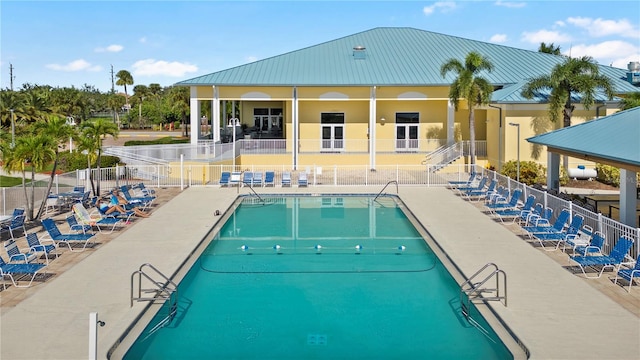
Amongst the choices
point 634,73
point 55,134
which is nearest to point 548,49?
point 634,73

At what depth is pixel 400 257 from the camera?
16.8 m

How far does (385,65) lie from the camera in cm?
3788

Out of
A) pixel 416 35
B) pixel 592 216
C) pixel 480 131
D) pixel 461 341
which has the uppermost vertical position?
pixel 416 35

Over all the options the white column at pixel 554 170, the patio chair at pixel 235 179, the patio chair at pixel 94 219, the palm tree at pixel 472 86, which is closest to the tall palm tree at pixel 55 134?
the patio chair at pixel 94 219

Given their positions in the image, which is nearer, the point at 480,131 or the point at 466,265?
the point at 466,265

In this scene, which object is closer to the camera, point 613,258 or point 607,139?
point 613,258

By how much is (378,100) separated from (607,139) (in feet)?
67.9

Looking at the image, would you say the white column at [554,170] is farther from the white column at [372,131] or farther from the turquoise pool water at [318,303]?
the white column at [372,131]

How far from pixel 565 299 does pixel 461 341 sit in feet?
8.12

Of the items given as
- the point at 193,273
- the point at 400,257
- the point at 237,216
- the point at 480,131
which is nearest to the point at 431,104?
the point at 480,131

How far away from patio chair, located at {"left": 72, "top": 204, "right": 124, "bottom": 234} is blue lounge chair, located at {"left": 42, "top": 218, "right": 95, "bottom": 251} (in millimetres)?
1146

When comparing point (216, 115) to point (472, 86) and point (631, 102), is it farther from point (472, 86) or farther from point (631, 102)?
point (631, 102)

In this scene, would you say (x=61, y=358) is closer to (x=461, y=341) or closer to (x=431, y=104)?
(x=461, y=341)

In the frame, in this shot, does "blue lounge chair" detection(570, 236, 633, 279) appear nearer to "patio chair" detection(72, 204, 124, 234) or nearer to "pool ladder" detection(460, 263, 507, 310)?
"pool ladder" detection(460, 263, 507, 310)
